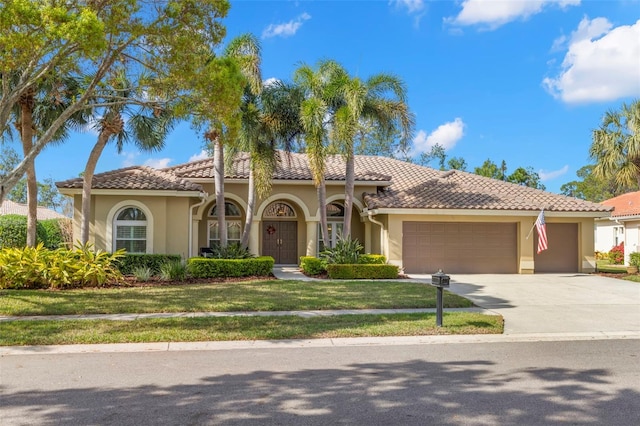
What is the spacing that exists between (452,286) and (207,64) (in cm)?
991

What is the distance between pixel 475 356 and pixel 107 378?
17.1 feet

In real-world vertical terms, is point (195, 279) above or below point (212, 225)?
below

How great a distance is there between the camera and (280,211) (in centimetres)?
2239

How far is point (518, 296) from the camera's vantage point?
44.3 ft

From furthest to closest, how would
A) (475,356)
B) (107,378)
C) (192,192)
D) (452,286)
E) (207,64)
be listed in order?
(192,192), (452,286), (207,64), (475,356), (107,378)

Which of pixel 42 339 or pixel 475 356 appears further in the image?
pixel 42 339

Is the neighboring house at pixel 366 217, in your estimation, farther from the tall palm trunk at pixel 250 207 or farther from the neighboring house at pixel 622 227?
the neighboring house at pixel 622 227

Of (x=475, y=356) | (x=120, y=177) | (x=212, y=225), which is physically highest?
(x=120, y=177)

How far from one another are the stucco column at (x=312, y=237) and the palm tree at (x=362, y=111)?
2907 mm

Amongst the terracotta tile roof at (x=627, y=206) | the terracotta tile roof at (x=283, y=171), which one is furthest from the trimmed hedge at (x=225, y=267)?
the terracotta tile roof at (x=627, y=206)

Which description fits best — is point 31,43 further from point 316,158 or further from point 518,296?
point 518,296

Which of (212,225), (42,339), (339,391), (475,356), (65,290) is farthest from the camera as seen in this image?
(212,225)

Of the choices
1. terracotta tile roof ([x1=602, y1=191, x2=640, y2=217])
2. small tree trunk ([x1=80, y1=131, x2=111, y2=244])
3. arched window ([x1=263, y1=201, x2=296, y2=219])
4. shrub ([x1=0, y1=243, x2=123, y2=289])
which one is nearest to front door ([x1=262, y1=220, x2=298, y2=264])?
arched window ([x1=263, y1=201, x2=296, y2=219])

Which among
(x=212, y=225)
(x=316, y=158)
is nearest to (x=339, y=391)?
(x=316, y=158)
